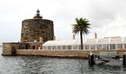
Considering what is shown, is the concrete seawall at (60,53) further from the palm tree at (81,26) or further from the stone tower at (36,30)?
the stone tower at (36,30)

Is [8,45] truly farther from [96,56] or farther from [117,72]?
[117,72]

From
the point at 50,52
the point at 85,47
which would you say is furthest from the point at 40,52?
the point at 85,47

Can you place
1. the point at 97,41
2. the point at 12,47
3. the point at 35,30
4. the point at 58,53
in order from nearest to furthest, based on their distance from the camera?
the point at 97,41 < the point at 58,53 < the point at 12,47 < the point at 35,30

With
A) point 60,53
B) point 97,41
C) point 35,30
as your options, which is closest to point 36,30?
point 35,30

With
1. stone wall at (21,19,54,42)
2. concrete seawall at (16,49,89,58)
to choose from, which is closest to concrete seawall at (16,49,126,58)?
concrete seawall at (16,49,89,58)

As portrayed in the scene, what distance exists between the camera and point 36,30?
82500mm

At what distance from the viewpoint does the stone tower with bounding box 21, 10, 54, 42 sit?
270ft

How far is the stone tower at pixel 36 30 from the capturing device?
270 feet

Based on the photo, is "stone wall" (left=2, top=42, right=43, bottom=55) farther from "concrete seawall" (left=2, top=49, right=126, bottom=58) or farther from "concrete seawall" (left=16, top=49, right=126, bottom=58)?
"concrete seawall" (left=16, top=49, right=126, bottom=58)

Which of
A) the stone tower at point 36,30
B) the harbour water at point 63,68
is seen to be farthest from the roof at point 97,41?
the stone tower at point 36,30

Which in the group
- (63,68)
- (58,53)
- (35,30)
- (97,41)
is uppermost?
(35,30)

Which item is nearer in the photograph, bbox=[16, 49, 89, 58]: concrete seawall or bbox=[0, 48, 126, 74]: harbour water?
bbox=[0, 48, 126, 74]: harbour water

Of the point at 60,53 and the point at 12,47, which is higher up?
the point at 12,47

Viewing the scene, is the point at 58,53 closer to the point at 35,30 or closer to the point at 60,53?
the point at 60,53
